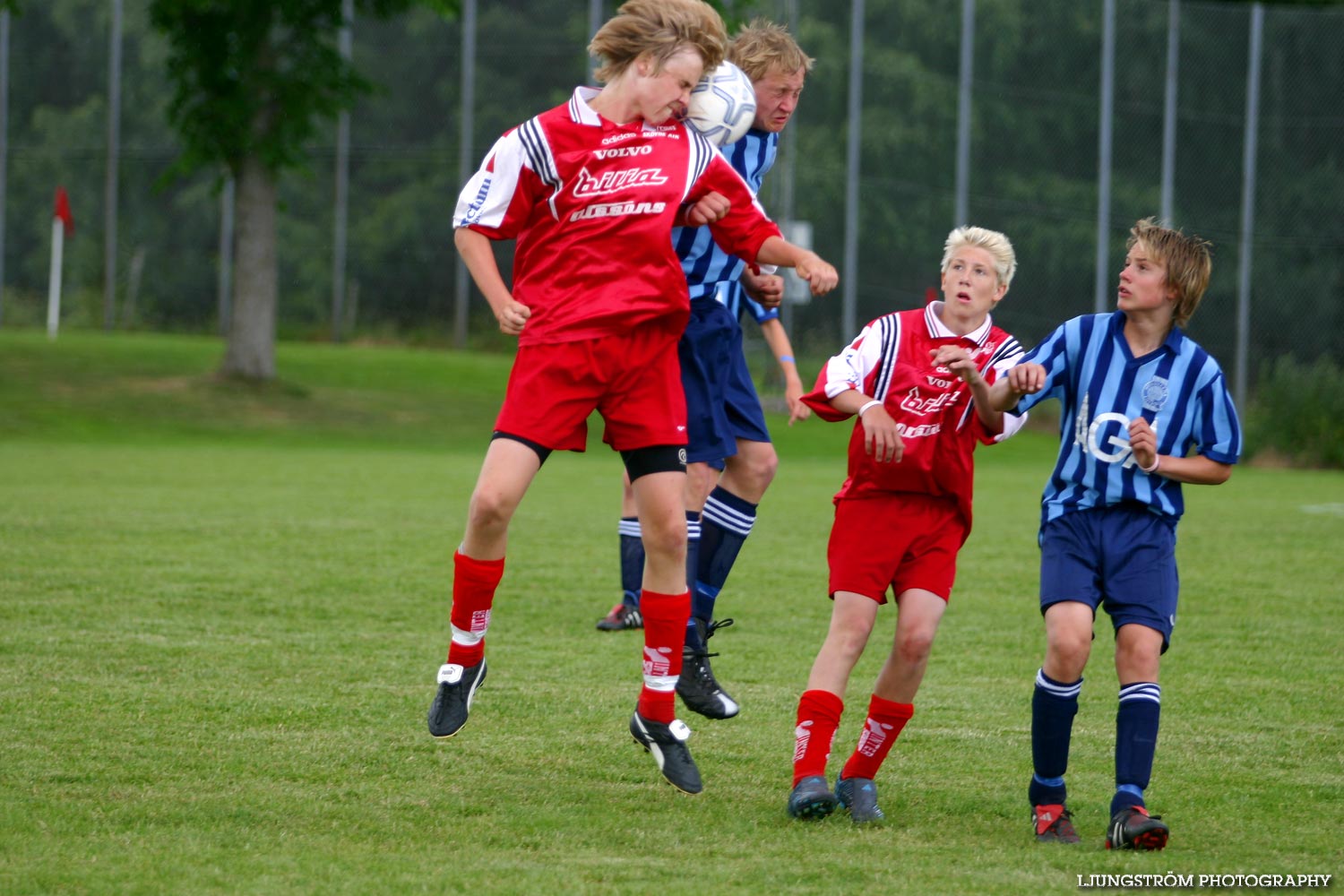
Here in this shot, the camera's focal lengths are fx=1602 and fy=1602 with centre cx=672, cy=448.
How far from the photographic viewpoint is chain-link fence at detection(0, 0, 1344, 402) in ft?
92.0

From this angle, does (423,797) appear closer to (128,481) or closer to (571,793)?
(571,793)

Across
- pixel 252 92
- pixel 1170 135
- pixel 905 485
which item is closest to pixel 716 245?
pixel 905 485

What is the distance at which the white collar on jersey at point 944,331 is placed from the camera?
4164 mm

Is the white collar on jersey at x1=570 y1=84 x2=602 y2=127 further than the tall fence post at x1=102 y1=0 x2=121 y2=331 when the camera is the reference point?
No

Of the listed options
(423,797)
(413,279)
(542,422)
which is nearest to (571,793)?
(423,797)

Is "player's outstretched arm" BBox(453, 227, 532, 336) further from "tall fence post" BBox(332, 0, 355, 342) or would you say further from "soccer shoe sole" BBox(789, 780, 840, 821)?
"tall fence post" BBox(332, 0, 355, 342)

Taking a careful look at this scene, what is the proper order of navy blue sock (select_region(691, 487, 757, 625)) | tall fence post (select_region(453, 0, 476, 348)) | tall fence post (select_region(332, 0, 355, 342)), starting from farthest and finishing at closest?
1. tall fence post (select_region(332, 0, 355, 342))
2. tall fence post (select_region(453, 0, 476, 348))
3. navy blue sock (select_region(691, 487, 757, 625))

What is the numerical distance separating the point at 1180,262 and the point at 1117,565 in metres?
0.76

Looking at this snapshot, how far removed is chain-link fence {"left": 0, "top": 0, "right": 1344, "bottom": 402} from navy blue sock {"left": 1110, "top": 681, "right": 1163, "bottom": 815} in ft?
77.4

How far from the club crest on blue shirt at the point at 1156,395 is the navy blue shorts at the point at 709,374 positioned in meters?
1.72

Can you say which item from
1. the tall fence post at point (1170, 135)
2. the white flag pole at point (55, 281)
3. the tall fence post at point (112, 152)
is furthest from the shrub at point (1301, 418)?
the tall fence post at point (112, 152)

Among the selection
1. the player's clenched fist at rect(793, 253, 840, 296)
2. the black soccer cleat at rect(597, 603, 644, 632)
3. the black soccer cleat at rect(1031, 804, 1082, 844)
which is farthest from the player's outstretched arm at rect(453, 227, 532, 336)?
the black soccer cleat at rect(597, 603, 644, 632)

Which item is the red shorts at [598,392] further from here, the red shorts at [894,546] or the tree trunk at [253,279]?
the tree trunk at [253,279]

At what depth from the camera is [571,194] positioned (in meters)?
4.20
